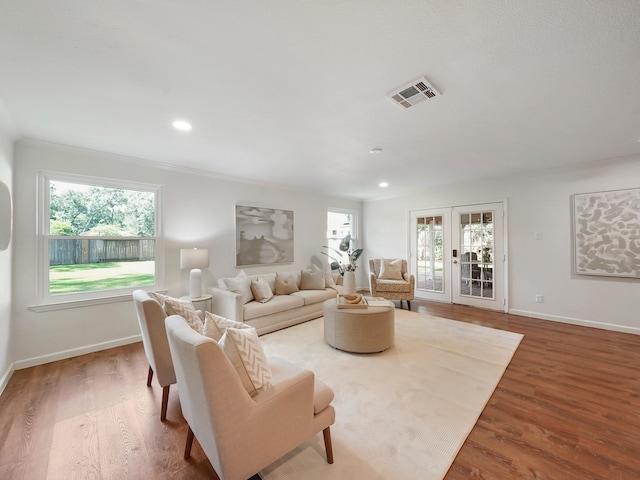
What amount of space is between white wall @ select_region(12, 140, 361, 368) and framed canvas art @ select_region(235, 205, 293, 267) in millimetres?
125

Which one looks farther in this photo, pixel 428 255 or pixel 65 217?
pixel 428 255

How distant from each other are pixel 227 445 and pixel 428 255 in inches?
208

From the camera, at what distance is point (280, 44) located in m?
1.48

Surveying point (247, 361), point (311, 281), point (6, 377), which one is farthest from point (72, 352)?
point (311, 281)

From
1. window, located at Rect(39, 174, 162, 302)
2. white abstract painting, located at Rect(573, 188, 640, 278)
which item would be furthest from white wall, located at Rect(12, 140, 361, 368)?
white abstract painting, located at Rect(573, 188, 640, 278)

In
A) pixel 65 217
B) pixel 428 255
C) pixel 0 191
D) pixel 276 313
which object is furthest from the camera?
pixel 428 255

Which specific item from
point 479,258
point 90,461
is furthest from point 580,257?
point 90,461

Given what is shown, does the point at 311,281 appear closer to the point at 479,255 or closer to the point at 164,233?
the point at 164,233

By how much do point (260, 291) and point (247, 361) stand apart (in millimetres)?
2613

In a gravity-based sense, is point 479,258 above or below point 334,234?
below

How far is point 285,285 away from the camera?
4.31 metres

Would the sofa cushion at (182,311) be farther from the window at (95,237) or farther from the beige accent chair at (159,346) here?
the window at (95,237)

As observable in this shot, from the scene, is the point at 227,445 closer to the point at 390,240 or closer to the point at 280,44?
the point at 280,44

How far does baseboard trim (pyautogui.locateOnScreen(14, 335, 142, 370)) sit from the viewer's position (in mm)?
2744
